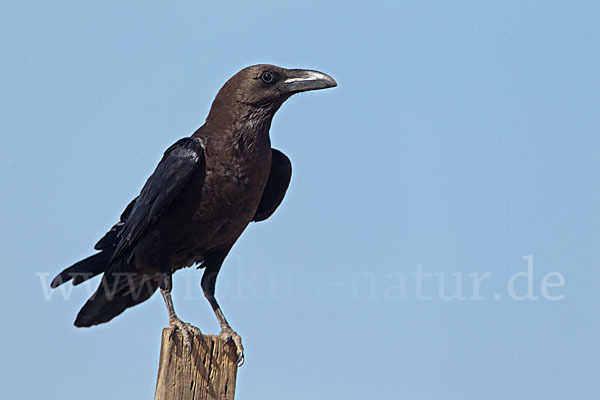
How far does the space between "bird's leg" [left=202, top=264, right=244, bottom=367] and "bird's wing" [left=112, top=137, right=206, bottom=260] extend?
1.92 ft

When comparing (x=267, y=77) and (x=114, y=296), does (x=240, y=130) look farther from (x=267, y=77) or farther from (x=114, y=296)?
(x=114, y=296)

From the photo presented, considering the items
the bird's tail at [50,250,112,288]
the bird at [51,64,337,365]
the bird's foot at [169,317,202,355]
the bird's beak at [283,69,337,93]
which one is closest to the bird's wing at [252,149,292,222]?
the bird at [51,64,337,365]

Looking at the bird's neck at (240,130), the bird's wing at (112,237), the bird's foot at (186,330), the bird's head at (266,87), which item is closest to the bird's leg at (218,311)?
the bird's foot at (186,330)

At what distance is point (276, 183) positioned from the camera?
5727mm

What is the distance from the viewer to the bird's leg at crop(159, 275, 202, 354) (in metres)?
4.30

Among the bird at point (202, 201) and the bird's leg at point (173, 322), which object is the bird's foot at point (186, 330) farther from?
the bird at point (202, 201)

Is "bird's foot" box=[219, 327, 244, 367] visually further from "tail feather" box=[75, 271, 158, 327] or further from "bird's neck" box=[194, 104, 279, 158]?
Result: "bird's neck" box=[194, 104, 279, 158]

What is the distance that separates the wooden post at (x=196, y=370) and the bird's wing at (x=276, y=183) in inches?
60.1

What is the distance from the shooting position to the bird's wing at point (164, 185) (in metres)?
4.99

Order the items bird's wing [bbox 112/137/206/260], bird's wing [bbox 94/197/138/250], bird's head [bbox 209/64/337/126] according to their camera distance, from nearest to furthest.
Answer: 1. bird's wing [bbox 112/137/206/260]
2. bird's head [bbox 209/64/337/126]
3. bird's wing [bbox 94/197/138/250]

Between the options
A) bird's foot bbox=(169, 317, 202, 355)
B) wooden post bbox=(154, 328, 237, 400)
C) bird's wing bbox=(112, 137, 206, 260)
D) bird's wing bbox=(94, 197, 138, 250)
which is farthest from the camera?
bird's wing bbox=(94, 197, 138, 250)

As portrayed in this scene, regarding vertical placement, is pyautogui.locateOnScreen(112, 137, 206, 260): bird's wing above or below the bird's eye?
below

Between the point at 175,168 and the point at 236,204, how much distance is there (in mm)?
454

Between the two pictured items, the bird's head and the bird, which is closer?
the bird
